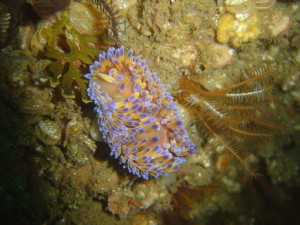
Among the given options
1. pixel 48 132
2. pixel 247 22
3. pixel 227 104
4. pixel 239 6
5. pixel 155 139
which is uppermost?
pixel 239 6

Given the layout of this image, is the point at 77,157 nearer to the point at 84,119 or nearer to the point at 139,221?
the point at 84,119

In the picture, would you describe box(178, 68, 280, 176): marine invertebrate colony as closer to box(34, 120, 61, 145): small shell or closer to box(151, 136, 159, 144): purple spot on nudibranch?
box(151, 136, 159, 144): purple spot on nudibranch

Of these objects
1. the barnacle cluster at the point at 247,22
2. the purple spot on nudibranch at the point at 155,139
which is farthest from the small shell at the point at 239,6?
the purple spot on nudibranch at the point at 155,139

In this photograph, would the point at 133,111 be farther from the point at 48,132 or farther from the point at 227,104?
the point at 227,104

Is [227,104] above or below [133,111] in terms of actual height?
below

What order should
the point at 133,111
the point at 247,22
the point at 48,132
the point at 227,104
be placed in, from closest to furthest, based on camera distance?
1. the point at 133,111
2. the point at 48,132
3. the point at 247,22
4. the point at 227,104

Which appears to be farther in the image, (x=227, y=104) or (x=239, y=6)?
(x=227, y=104)

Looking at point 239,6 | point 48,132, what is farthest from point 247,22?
point 48,132

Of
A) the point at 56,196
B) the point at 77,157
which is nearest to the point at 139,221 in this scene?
the point at 56,196

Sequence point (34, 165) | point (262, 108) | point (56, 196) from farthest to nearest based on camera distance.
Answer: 1. point (262, 108)
2. point (56, 196)
3. point (34, 165)
